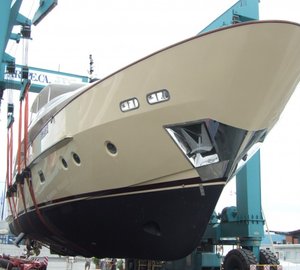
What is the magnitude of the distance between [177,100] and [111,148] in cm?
118

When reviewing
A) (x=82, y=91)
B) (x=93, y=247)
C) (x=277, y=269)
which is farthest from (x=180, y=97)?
(x=277, y=269)

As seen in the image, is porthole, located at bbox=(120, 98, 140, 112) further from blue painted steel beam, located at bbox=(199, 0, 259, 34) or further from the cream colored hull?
blue painted steel beam, located at bbox=(199, 0, 259, 34)

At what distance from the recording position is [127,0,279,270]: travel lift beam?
820 centimetres

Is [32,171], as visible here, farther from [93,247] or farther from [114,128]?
[114,128]

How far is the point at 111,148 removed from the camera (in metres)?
6.23

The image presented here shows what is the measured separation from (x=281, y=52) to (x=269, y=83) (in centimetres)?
40

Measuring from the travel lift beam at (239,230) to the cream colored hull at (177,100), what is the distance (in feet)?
8.68

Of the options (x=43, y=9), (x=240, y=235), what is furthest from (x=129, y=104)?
(x=43, y=9)

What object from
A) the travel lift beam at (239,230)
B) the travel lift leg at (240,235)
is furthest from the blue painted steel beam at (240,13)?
the travel lift leg at (240,235)

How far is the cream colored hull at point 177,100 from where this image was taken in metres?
5.45

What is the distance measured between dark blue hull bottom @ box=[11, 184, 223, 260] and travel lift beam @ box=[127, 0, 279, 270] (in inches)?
60.5

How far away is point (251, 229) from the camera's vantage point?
28.4 feet

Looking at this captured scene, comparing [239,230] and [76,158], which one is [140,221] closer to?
[76,158]

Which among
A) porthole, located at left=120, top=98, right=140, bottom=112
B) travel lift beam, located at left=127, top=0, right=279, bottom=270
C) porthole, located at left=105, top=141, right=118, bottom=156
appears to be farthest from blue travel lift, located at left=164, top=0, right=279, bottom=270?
porthole, located at left=120, top=98, right=140, bottom=112
